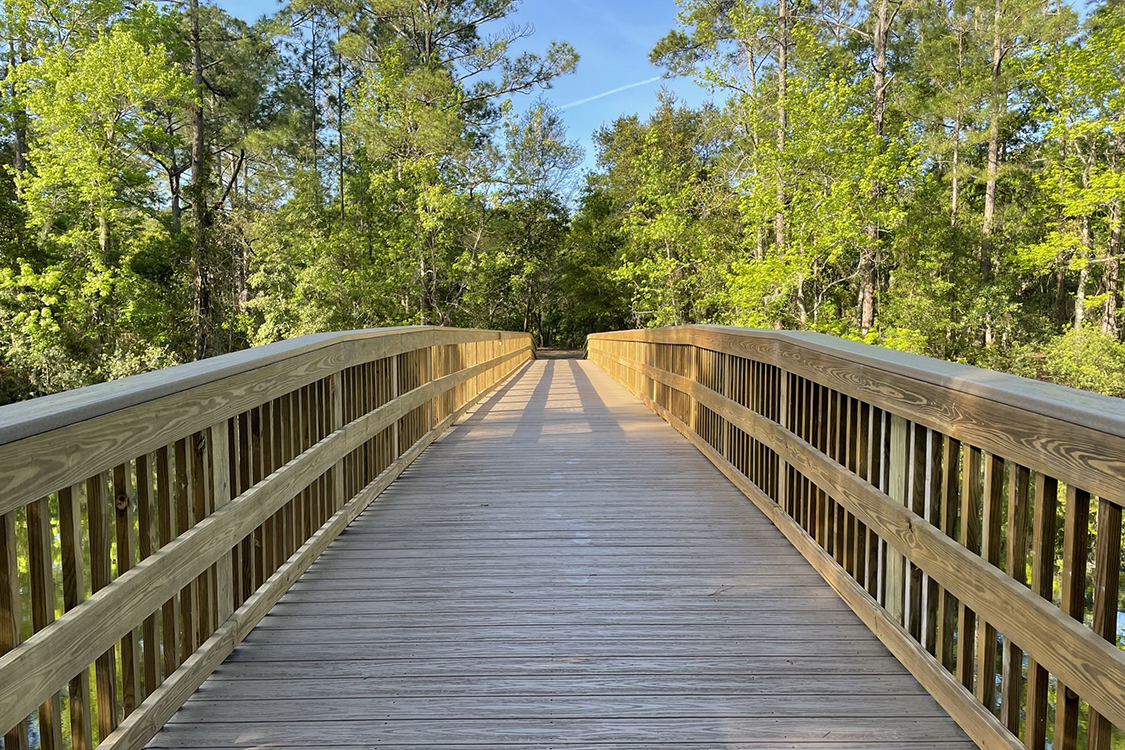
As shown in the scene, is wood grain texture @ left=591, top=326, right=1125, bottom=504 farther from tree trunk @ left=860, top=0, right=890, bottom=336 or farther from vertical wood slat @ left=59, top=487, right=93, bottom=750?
tree trunk @ left=860, top=0, right=890, bottom=336

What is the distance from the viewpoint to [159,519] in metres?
2.10

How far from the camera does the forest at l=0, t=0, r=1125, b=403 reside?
18938 millimetres

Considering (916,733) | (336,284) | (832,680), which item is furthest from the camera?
(336,284)

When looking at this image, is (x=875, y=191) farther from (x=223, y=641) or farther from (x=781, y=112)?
(x=223, y=641)

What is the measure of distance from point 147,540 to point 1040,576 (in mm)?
2192

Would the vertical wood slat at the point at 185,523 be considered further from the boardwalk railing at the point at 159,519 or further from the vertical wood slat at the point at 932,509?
the vertical wood slat at the point at 932,509

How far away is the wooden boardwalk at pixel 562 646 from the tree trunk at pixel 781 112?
592 inches

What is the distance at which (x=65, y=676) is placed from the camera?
1.59m

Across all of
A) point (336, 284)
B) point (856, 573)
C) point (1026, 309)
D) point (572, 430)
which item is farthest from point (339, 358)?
point (1026, 309)

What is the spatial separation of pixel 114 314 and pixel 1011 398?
25.3 m

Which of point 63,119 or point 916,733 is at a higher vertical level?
point 63,119

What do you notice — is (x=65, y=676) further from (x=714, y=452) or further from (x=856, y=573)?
(x=714, y=452)

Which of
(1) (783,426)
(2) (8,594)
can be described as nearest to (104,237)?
(1) (783,426)

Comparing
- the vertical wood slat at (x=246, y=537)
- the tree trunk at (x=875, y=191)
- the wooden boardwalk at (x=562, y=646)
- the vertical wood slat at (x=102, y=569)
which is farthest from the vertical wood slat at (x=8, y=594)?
the tree trunk at (x=875, y=191)
